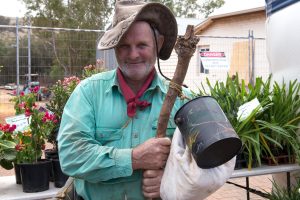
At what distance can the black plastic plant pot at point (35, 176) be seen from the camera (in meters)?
3.04

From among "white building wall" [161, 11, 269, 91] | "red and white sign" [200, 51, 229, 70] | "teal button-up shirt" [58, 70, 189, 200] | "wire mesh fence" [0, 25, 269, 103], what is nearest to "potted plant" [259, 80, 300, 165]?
"teal button-up shirt" [58, 70, 189, 200]

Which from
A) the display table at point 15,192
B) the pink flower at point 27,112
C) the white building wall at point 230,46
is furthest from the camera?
the white building wall at point 230,46

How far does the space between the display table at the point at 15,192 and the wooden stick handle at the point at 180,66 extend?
163cm

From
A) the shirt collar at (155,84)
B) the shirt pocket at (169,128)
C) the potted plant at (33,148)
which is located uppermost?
the shirt collar at (155,84)

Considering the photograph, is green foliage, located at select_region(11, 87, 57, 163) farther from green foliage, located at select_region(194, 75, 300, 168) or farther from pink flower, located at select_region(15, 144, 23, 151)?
green foliage, located at select_region(194, 75, 300, 168)

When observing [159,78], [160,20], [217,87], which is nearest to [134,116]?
[159,78]

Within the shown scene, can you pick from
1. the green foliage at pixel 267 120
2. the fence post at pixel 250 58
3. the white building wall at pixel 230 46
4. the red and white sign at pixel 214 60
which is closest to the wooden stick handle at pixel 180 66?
the green foliage at pixel 267 120

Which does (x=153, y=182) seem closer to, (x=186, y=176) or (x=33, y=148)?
(x=186, y=176)

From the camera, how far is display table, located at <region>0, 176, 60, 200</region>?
2906 millimetres

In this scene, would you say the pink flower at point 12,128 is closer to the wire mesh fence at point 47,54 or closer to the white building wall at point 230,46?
the wire mesh fence at point 47,54

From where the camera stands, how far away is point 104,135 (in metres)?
1.87

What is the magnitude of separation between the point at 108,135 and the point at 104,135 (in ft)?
0.06

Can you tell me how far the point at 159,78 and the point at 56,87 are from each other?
2265 mm

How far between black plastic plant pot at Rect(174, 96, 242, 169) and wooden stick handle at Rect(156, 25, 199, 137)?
0.27 ft
